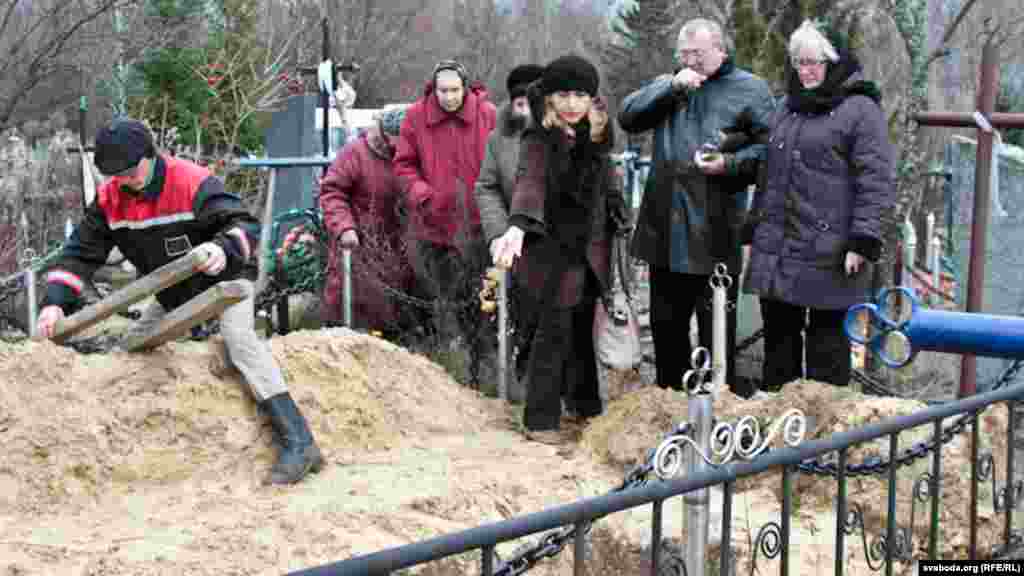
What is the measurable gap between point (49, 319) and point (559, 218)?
6.82 feet

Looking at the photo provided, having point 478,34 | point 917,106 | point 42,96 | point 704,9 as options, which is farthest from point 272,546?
point 478,34

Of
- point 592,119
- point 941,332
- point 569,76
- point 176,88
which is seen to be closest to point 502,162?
point 592,119

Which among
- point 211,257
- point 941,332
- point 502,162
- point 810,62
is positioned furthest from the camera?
point 502,162

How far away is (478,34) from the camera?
3444 cm

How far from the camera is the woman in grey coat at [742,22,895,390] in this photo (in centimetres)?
542

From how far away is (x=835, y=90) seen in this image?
552cm

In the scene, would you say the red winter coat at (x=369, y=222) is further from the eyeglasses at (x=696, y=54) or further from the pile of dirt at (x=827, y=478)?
the eyeglasses at (x=696, y=54)

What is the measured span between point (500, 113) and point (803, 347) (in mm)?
1681

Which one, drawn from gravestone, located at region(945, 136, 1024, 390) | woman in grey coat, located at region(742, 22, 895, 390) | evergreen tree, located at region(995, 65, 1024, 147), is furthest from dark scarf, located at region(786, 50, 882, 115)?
evergreen tree, located at region(995, 65, 1024, 147)

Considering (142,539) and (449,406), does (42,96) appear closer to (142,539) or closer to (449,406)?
(449,406)

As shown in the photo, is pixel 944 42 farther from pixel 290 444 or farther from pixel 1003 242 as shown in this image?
pixel 290 444

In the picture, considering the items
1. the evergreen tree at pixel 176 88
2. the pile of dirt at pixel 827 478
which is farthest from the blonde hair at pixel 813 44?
the evergreen tree at pixel 176 88

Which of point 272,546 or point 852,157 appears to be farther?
point 852,157

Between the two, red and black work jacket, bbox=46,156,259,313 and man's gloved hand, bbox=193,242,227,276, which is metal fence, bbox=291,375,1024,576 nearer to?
man's gloved hand, bbox=193,242,227,276
